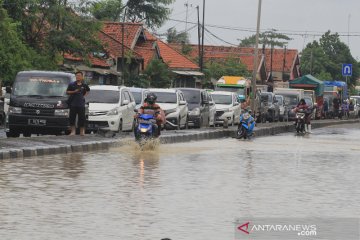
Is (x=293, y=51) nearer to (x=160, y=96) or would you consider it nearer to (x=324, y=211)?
(x=160, y=96)

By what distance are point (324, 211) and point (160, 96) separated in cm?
2658

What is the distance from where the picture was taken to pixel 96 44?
49.1 meters

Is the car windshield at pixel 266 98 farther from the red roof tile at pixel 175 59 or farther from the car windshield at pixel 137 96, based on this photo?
the red roof tile at pixel 175 59

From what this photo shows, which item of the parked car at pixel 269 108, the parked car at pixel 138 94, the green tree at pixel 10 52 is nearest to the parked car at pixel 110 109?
the parked car at pixel 138 94

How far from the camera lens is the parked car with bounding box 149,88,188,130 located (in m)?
37.8

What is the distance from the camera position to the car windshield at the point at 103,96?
3219cm

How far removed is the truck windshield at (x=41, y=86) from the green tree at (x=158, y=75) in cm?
3489

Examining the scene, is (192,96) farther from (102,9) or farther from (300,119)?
(102,9)

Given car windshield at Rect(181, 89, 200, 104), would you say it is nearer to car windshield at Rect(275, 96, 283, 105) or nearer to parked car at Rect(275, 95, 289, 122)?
parked car at Rect(275, 95, 289, 122)

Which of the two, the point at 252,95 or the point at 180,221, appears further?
the point at 252,95

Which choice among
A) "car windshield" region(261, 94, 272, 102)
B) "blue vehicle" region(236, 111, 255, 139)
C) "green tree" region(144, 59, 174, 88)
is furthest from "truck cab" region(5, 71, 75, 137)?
"green tree" region(144, 59, 174, 88)

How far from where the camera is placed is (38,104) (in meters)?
28.1

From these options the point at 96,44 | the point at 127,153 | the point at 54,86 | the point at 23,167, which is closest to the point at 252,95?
A: the point at 96,44

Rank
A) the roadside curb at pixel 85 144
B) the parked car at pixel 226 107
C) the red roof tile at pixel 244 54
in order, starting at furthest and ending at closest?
the red roof tile at pixel 244 54
the parked car at pixel 226 107
the roadside curb at pixel 85 144
